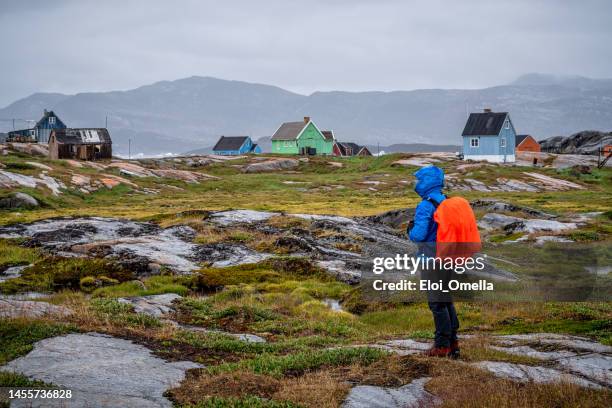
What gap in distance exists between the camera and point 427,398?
31.4ft

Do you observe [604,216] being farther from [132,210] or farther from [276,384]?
[276,384]

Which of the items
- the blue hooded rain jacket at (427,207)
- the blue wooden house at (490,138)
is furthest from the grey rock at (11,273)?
the blue wooden house at (490,138)

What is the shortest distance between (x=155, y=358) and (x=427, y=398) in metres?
4.97

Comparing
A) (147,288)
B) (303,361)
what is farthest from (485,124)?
(303,361)

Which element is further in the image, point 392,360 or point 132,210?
point 132,210

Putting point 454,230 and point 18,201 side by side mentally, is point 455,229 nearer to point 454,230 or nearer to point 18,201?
point 454,230

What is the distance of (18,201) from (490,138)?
81.2 metres

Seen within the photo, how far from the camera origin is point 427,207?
38.9ft

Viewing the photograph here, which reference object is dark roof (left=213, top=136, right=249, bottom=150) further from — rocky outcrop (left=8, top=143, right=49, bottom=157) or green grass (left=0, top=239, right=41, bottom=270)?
green grass (left=0, top=239, right=41, bottom=270)

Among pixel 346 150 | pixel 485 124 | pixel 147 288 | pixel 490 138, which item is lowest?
pixel 147 288

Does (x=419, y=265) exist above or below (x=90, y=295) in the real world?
above

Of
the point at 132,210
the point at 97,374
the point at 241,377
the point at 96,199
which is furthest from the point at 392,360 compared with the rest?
→ the point at 96,199

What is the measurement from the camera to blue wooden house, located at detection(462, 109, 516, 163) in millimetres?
109562

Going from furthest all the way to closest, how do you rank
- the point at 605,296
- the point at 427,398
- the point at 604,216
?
the point at 604,216 < the point at 605,296 < the point at 427,398
